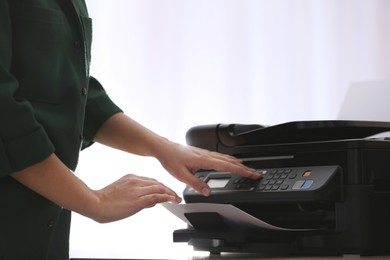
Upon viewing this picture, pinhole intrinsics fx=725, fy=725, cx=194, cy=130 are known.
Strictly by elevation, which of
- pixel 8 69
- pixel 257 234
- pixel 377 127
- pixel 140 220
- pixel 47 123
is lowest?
pixel 140 220

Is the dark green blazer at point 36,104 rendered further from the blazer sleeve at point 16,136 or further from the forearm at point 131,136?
the forearm at point 131,136

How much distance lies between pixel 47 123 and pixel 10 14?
0.19 m

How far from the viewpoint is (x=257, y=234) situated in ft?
4.63

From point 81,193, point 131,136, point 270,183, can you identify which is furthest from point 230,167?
point 81,193

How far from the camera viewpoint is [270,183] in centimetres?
142

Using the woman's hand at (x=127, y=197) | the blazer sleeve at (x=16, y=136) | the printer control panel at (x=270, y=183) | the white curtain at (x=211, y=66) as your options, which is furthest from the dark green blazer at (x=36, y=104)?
the white curtain at (x=211, y=66)

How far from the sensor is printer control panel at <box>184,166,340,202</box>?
4.44 feet

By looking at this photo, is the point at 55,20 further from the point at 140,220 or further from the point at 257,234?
the point at 140,220

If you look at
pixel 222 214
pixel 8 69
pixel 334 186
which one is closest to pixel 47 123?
pixel 8 69

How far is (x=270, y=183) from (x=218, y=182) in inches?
5.9

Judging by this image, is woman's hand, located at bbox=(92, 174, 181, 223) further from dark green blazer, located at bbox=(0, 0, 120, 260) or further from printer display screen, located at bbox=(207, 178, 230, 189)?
printer display screen, located at bbox=(207, 178, 230, 189)

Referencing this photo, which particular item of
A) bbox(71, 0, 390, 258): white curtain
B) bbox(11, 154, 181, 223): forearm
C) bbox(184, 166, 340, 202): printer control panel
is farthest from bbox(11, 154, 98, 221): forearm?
bbox(71, 0, 390, 258): white curtain

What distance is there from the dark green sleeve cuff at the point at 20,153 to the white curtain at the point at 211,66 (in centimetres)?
176

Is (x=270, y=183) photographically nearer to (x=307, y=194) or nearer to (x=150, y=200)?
(x=307, y=194)
